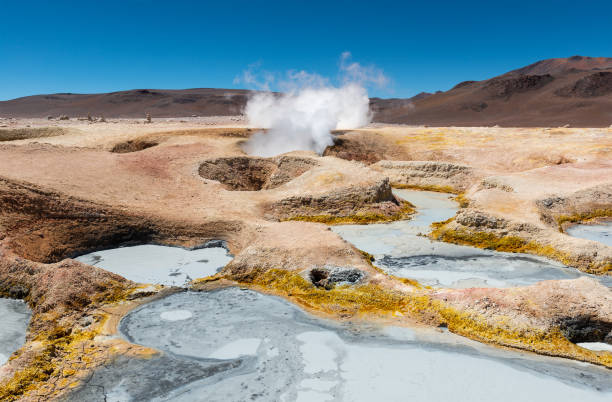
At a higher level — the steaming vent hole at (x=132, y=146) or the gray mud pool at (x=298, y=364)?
the steaming vent hole at (x=132, y=146)

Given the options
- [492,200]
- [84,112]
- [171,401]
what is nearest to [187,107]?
[84,112]

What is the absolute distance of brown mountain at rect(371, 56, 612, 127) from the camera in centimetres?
10325

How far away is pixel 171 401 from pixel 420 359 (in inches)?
207

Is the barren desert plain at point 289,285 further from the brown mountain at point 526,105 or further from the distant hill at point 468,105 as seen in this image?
the distant hill at point 468,105

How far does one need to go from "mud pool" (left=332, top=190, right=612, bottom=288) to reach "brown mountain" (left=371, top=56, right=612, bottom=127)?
302 feet

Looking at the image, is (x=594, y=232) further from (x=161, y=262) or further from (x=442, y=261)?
(x=161, y=262)

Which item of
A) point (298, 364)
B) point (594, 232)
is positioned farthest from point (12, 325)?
point (594, 232)

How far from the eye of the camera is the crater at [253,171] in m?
26.5

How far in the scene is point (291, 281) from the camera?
12758 millimetres

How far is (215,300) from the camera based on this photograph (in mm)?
12234

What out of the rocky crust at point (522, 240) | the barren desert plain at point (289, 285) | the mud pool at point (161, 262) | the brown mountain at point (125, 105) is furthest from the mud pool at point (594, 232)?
the brown mountain at point (125, 105)

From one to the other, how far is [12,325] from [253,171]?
62.7 ft

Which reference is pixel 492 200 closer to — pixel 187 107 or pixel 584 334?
pixel 584 334

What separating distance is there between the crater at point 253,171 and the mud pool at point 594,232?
14.6 metres
